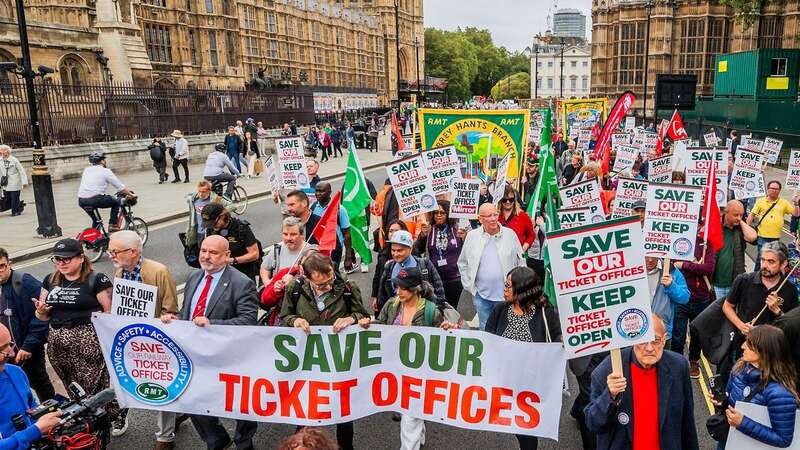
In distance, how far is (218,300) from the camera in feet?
15.5

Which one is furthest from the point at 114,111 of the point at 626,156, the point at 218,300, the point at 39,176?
the point at 218,300

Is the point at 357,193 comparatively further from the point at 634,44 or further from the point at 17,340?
the point at 634,44

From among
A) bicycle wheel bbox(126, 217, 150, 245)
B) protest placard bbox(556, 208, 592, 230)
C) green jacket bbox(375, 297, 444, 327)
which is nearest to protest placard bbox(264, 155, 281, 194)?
bicycle wheel bbox(126, 217, 150, 245)

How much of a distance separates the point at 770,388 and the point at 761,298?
178cm

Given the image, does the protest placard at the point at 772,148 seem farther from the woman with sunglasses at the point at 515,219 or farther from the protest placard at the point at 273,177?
the protest placard at the point at 273,177

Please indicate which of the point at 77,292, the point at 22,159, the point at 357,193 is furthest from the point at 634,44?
the point at 77,292

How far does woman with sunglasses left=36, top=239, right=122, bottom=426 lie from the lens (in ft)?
15.6

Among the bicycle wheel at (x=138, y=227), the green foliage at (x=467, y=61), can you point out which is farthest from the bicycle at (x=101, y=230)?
the green foliage at (x=467, y=61)

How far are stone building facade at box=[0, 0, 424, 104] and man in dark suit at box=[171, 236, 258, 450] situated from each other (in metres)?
29.4

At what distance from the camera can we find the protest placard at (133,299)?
4684 millimetres

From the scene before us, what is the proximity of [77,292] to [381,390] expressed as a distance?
8.02ft

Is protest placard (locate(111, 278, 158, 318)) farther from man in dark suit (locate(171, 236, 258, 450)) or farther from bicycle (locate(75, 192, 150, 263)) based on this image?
bicycle (locate(75, 192, 150, 263))

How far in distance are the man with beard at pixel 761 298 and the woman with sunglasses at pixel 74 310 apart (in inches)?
196

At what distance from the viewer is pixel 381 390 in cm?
452
